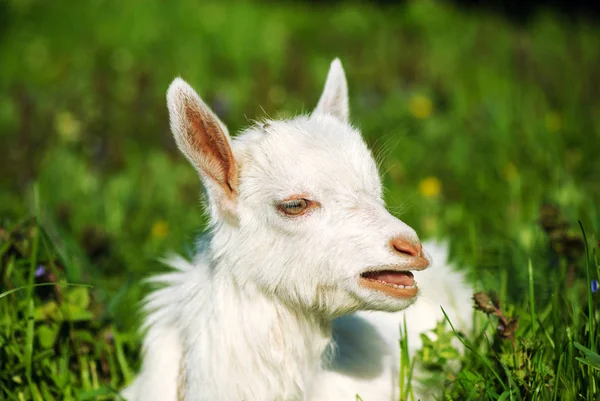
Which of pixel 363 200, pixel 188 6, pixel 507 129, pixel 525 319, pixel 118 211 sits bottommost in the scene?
pixel 525 319

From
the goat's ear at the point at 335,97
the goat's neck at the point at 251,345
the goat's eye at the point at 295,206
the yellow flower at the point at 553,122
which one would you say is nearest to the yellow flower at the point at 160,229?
the goat's ear at the point at 335,97

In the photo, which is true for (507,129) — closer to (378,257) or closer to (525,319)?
(525,319)

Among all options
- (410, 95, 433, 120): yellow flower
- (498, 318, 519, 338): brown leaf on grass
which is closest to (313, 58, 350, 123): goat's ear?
(498, 318, 519, 338): brown leaf on grass

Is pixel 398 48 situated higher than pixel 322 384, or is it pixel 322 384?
pixel 398 48

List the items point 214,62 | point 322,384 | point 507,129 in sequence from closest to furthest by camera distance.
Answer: point 322,384 → point 507,129 → point 214,62

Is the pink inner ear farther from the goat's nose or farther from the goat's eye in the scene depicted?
the goat's nose

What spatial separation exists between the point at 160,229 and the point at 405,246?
8.40 feet

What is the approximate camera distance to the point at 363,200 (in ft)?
8.39

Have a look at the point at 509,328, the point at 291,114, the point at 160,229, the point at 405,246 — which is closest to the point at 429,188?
the point at 291,114

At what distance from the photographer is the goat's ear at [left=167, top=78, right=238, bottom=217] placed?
255cm

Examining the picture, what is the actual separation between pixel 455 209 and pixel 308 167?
101 inches

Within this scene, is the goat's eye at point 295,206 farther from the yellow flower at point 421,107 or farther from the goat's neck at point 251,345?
the yellow flower at point 421,107

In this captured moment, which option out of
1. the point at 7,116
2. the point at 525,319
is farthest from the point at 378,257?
the point at 7,116

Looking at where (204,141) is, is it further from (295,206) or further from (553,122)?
(553,122)
